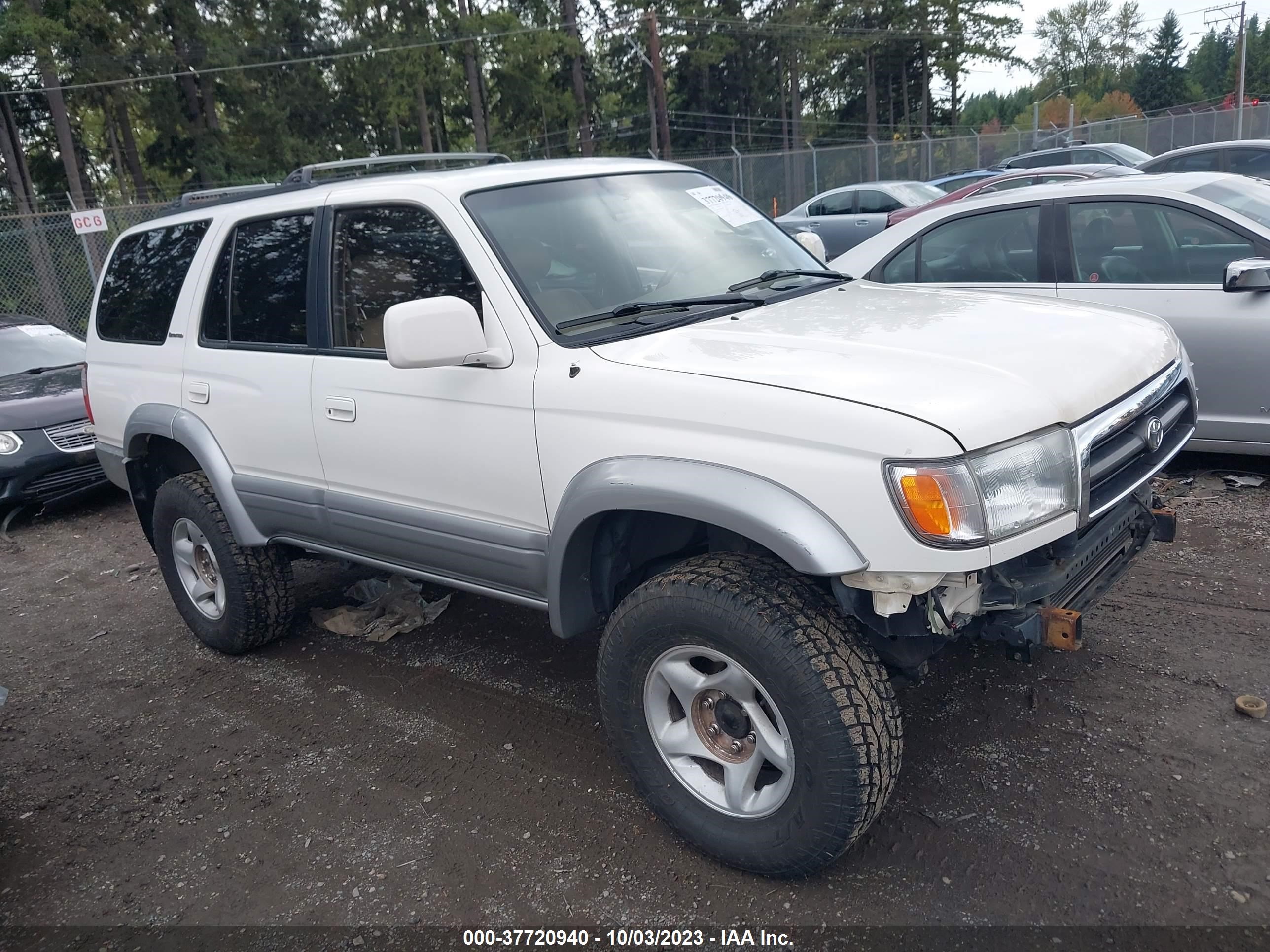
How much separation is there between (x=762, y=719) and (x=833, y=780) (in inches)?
10.5

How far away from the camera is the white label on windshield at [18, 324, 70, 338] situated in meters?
8.69

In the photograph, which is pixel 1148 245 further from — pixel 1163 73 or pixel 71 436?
pixel 1163 73

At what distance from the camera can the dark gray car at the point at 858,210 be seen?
50.2ft

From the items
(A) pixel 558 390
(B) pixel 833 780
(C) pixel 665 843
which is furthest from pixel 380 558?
(B) pixel 833 780

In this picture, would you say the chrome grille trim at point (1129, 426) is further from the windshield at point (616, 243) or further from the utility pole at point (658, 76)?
the utility pole at point (658, 76)

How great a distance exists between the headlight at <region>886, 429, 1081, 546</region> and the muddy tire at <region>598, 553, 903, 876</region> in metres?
0.43

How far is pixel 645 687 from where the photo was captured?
2811 millimetres

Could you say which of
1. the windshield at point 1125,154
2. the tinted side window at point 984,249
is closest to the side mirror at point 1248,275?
the tinted side window at point 984,249

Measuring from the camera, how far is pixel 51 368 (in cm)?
833

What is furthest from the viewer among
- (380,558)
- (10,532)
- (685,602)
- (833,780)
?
(10,532)

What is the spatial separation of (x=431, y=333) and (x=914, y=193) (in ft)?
47.6

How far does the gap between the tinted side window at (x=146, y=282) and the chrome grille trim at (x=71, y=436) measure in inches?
113

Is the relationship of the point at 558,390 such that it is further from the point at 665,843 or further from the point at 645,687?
the point at 665,843

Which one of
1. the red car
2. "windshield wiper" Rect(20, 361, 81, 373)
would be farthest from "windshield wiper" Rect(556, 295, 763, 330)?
"windshield wiper" Rect(20, 361, 81, 373)
